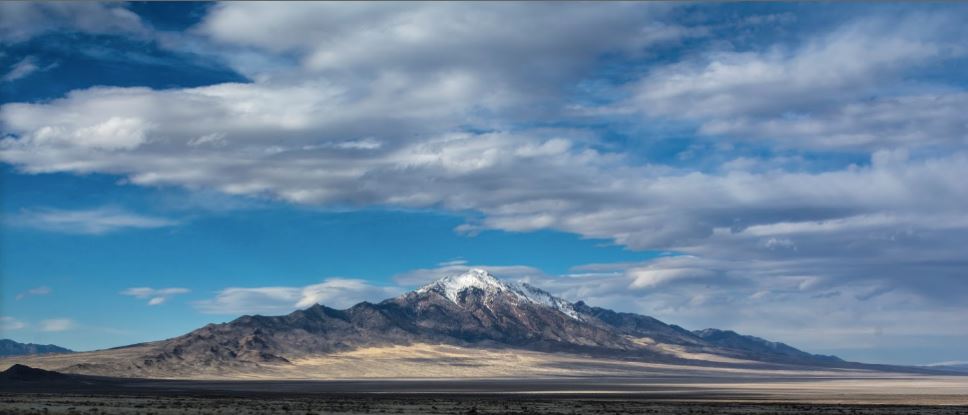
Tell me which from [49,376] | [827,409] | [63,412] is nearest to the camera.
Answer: [63,412]

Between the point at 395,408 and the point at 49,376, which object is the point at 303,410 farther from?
the point at 49,376

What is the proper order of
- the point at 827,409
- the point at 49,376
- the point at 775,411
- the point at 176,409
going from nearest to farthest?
the point at 176,409 → the point at 775,411 → the point at 827,409 → the point at 49,376

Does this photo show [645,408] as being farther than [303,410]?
Yes

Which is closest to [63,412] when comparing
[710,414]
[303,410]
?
[303,410]

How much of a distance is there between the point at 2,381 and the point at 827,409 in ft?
491

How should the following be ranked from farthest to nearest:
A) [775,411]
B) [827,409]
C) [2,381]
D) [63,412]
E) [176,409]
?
[2,381], [827,409], [775,411], [176,409], [63,412]

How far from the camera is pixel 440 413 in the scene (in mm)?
72250

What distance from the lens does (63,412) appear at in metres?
65.6

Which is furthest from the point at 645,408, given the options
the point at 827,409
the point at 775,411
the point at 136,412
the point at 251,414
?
the point at 136,412

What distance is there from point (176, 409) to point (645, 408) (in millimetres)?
41365

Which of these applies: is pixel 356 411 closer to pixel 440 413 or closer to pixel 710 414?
pixel 440 413

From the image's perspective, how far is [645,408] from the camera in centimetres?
8456

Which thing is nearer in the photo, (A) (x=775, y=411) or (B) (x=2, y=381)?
(A) (x=775, y=411)

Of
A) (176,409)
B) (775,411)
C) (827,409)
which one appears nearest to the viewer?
(176,409)
